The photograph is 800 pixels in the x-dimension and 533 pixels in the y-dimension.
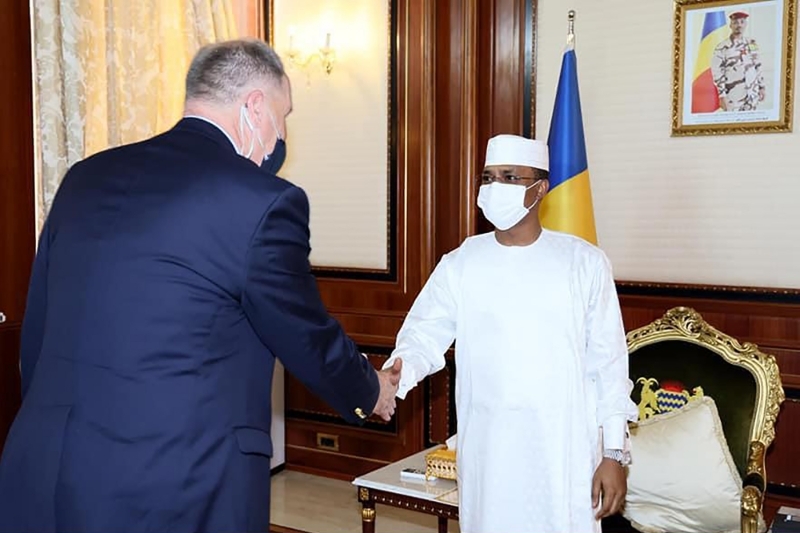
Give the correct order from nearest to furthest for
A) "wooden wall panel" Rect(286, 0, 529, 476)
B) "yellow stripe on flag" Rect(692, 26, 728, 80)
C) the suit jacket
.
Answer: the suit jacket
"yellow stripe on flag" Rect(692, 26, 728, 80)
"wooden wall panel" Rect(286, 0, 529, 476)

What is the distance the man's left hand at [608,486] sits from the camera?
7.70 feet

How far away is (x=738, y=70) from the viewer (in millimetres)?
3715

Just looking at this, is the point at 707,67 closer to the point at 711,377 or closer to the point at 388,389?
the point at 711,377

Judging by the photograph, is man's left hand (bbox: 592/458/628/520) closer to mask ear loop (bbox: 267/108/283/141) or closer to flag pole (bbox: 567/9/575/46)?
mask ear loop (bbox: 267/108/283/141)

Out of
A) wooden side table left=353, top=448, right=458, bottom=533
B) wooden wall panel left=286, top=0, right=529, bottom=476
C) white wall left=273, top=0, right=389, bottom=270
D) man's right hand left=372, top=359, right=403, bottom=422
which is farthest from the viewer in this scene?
white wall left=273, top=0, right=389, bottom=270

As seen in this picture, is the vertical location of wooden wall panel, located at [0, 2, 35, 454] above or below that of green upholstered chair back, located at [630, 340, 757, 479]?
above

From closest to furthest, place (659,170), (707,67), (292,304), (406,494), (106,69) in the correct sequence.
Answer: (292,304)
(406,494)
(707,67)
(659,170)
(106,69)

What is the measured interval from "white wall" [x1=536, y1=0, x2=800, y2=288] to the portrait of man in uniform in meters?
0.16

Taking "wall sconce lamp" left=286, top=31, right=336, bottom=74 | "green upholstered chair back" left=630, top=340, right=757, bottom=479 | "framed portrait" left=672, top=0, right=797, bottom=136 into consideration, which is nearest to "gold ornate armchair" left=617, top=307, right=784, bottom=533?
"green upholstered chair back" left=630, top=340, right=757, bottom=479

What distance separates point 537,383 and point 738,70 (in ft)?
6.96

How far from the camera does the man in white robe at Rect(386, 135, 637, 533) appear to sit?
2367 millimetres

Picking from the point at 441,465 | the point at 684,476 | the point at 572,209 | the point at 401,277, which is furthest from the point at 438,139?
the point at 684,476

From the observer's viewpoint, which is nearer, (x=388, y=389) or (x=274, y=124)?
(x=274, y=124)

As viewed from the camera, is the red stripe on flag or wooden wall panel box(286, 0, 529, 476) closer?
the red stripe on flag
